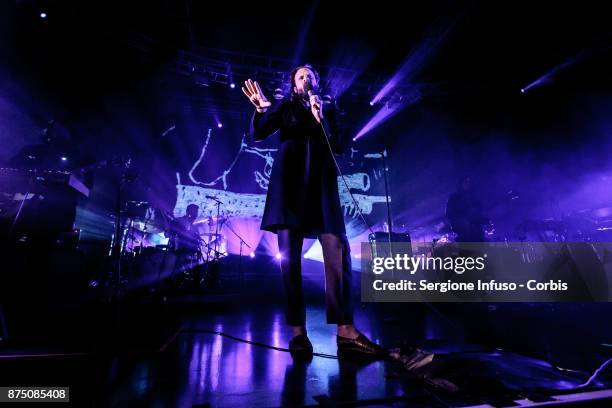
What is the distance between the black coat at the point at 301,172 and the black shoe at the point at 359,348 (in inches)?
25.0

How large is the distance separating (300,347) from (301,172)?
1.06 m

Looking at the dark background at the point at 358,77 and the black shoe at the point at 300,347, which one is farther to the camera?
the dark background at the point at 358,77

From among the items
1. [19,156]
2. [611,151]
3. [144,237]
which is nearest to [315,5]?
[19,156]

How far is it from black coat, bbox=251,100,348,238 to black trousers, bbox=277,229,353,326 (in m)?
0.08

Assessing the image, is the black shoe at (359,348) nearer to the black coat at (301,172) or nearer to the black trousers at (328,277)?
the black trousers at (328,277)

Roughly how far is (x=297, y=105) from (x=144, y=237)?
5419 mm

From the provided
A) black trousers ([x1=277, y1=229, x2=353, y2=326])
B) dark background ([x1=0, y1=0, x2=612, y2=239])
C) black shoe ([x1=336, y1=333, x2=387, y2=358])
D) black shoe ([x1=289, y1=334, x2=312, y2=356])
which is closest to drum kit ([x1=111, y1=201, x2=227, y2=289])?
dark background ([x1=0, y1=0, x2=612, y2=239])

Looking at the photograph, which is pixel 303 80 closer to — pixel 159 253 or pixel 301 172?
pixel 301 172

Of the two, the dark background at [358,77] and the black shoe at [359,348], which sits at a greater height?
the dark background at [358,77]

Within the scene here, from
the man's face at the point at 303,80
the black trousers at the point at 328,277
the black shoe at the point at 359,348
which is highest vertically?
the man's face at the point at 303,80

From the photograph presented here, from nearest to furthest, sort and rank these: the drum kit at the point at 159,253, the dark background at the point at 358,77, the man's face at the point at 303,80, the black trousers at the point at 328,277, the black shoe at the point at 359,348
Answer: the black shoe at the point at 359,348
the black trousers at the point at 328,277
the man's face at the point at 303,80
the drum kit at the point at 159,253
the dark background at the point at 358,77

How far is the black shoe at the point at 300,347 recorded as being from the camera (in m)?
1.54

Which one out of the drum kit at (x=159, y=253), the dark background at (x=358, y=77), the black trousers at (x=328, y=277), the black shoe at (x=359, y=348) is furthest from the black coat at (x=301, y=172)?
the dark background at (x=358, y=77)

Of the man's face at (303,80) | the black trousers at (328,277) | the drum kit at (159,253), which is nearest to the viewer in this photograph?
the black trousers at (328,277)
